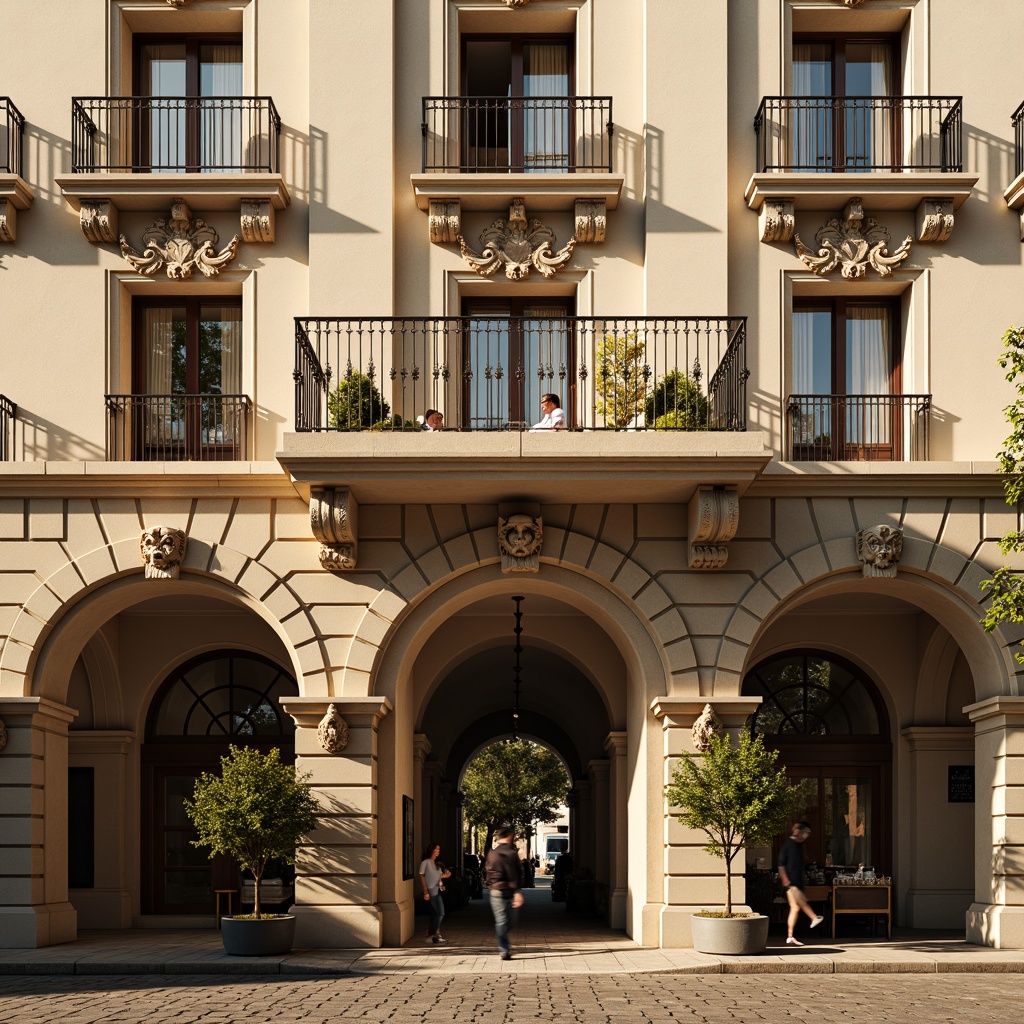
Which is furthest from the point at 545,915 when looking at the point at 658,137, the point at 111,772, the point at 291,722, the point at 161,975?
the point at 658,137

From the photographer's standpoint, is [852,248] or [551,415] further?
[852,248]

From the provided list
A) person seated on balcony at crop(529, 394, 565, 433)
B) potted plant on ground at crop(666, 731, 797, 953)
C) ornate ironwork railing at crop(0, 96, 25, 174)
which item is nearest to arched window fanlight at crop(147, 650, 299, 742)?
person seated on balcony at crop(529, 394, 565, 433)

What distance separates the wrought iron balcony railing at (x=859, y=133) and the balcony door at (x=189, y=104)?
737 centimetres

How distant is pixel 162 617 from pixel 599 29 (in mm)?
11286

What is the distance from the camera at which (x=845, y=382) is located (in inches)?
807

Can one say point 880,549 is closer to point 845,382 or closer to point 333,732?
point 845,382

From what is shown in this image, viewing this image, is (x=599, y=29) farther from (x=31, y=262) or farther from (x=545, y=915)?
(x=545, y=915)

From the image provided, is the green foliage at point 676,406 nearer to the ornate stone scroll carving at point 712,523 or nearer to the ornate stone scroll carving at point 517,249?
the ornate stone scroll carving at point 712,523

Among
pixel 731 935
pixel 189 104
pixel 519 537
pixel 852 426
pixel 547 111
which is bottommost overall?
pixel 731 935

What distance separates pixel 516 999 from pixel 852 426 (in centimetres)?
959

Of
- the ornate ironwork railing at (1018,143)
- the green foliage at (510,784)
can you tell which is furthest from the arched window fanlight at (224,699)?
the green foliage at (510,784)

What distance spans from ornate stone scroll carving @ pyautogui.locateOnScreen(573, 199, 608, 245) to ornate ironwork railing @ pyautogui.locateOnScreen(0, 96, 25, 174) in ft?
25.3

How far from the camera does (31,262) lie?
2023 cm

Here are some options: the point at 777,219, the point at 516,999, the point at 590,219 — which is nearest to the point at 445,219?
the point at 590,219
